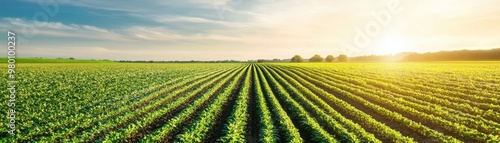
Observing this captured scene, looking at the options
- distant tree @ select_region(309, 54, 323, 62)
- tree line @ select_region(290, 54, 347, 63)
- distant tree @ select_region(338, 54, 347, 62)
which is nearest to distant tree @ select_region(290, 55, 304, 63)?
tree line @ select_region(290, 54, 347, 63)

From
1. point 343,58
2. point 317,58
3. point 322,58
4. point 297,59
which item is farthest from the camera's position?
point 297,59

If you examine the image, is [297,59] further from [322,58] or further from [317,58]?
[322,58]

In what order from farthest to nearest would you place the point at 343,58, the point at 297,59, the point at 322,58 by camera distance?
the point at 297,59 → the point at 343,58 → the point at 322,58

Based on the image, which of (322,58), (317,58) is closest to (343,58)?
(322,58)

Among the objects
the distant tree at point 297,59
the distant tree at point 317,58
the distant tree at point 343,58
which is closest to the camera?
the distant tree at point 317,58

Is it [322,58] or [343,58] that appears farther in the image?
[343,58]

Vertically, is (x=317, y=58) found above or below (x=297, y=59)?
above

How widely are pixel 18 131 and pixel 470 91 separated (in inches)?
1120

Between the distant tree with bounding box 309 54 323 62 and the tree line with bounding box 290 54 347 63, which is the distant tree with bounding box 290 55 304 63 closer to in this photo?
the tree line with bounding box 290 54 347 63

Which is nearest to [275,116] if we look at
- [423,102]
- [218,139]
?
[218,139]

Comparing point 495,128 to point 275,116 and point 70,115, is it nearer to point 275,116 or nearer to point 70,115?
point 275,116

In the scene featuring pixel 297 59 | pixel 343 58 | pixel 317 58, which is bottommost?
pixel 297 59

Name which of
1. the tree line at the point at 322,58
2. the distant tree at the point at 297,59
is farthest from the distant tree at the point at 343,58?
the distant tree at the point at 297,59

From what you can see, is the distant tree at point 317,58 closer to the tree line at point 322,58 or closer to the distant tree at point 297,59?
the tree line at point 322,58
